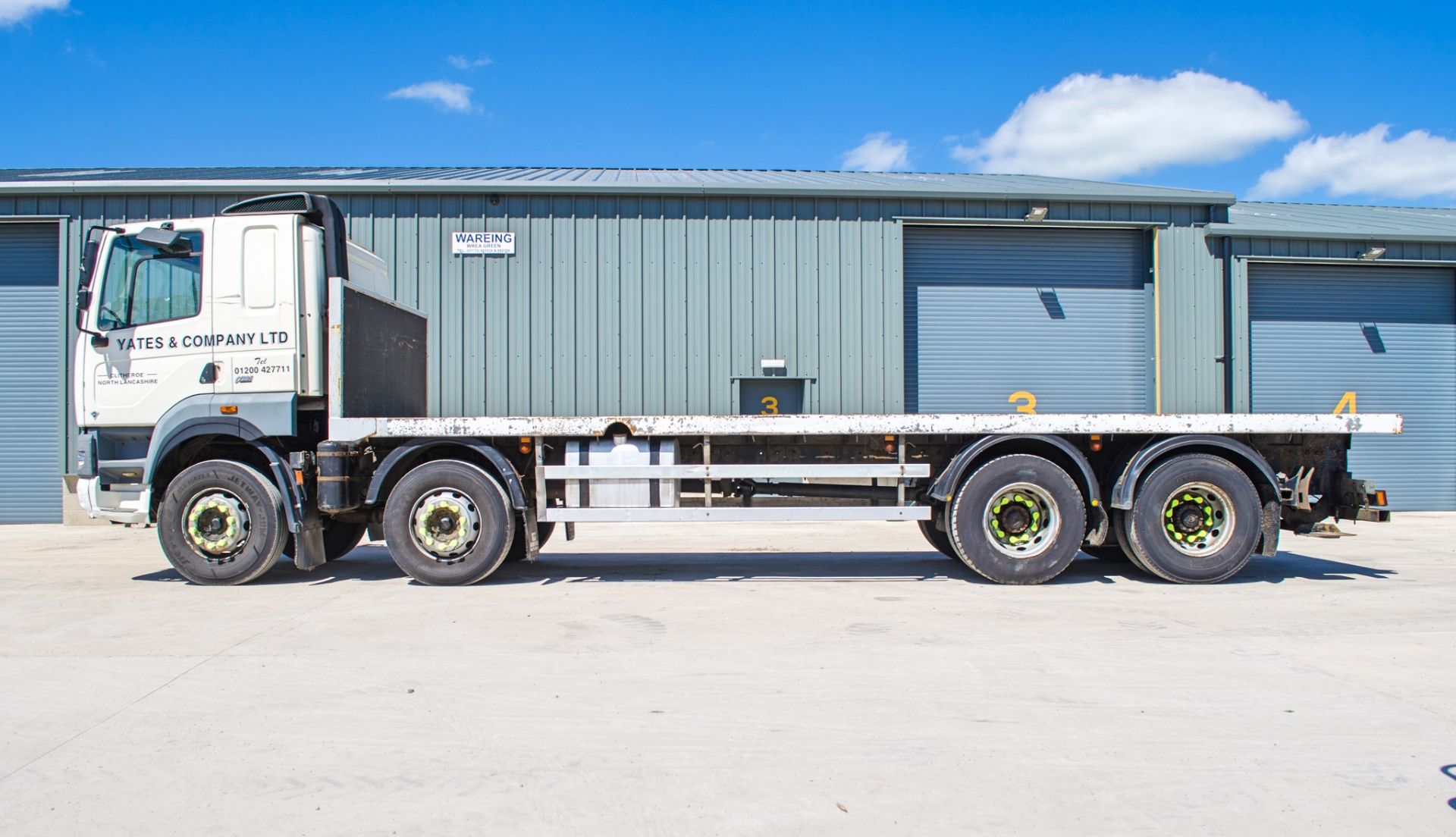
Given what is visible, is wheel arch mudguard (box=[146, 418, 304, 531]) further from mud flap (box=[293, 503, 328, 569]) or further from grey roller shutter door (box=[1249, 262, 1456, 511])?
grey roller shutter door (box=[1249, 262, 1456, 511])

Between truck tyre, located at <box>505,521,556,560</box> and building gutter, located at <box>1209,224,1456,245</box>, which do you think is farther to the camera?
building gutter, located at <box>1209,224,1456,245</box>

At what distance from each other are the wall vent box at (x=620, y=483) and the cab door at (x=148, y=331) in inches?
126

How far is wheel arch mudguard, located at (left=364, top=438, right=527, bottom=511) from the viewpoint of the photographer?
743cm

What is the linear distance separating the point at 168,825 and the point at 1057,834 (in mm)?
3038

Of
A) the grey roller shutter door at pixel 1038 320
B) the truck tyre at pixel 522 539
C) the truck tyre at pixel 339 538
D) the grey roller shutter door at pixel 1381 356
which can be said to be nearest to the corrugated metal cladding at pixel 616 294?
the grey roller shutter door at pixel 1038 320

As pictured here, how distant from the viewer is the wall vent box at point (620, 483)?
25.3 ft

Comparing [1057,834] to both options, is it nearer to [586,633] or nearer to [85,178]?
[586,633]

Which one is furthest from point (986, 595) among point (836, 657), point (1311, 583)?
point (1311, 583)

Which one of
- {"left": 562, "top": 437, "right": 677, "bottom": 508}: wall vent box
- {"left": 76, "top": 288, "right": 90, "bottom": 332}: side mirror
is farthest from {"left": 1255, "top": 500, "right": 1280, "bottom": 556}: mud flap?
{"left": 76, "top": 288, "right": 90, "bottom": 332}: side mirror

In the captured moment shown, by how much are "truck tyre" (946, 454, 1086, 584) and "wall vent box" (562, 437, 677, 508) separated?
8.32ft

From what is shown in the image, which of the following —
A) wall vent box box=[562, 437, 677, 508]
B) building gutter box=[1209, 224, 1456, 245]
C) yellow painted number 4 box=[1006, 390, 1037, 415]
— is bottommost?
wall vent box box=[562, 437, 677, 508]

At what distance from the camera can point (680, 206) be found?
13586mm

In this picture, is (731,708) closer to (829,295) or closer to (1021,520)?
(1021,520)

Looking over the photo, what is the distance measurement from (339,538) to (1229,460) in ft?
27.9
